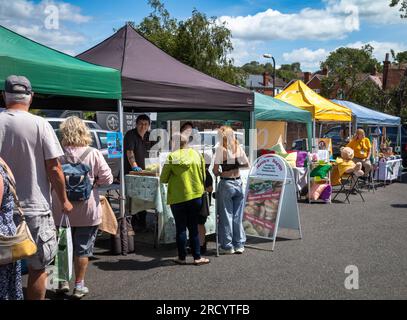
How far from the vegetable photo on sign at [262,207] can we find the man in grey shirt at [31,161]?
3.75 meters

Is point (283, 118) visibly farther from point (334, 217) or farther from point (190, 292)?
point (190, 292)

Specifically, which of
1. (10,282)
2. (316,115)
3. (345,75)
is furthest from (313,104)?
(345,75)

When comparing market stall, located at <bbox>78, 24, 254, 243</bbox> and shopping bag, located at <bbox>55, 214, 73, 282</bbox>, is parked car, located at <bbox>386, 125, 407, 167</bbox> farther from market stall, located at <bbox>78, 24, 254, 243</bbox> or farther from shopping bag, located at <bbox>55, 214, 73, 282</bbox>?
shopping bag, located at <bbox>55, 214, 73, 282</bbox>

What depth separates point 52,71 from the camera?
4.76 metres

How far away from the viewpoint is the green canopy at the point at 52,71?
14.7 ft

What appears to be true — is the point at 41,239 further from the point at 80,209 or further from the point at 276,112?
the point at 276,112

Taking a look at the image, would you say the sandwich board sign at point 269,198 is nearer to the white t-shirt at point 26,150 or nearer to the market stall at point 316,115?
the market stall at point 316,115

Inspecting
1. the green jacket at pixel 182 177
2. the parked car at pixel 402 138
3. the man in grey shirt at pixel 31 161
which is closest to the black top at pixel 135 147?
the green jacket at pixel 182 177

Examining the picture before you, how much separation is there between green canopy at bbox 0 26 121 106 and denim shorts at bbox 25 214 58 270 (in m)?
1.89

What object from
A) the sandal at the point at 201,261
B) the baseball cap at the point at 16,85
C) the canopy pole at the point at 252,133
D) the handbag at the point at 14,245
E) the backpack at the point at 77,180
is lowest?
the sandal at the point at 201,261

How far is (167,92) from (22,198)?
11.2 feet

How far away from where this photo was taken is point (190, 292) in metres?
4.41
